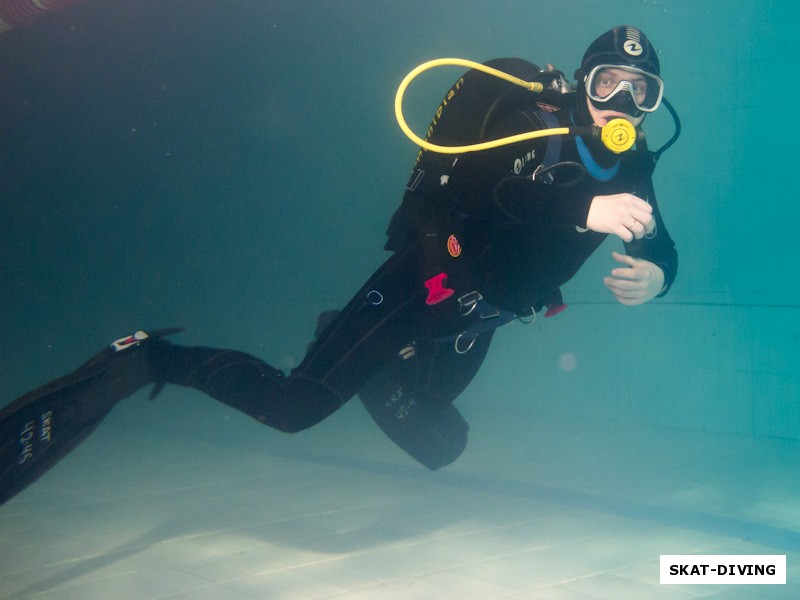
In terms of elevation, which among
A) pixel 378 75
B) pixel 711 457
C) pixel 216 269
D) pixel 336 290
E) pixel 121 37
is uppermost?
pixel 121 37

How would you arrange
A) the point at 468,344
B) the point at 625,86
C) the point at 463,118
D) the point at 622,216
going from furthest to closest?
the point at 468,344 → the point at 463,118 → the point at 625,86 → the point at 622,216

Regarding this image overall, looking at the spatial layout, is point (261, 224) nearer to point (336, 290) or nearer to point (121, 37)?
point (336, 290)

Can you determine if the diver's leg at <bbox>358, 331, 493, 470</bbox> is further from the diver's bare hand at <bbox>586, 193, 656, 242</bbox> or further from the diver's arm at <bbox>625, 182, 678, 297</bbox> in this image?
the diver's bare hand at <bbox>586, 193, 656, 242</bbox>

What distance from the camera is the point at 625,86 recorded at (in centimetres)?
268

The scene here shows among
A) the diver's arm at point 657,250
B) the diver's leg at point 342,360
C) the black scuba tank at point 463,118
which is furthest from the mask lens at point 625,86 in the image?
the diver's leg at point 342,360

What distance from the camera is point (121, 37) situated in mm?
12398

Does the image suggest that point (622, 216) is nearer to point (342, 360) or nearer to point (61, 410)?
point (342, 360)

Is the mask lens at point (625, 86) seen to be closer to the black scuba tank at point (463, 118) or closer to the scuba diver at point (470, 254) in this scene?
the scuba diver at point (470, 254)

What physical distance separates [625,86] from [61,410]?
8.58 ft

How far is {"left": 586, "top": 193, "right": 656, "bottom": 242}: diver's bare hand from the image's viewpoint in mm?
2404

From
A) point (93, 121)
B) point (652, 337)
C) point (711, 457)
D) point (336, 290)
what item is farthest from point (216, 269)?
point (711, 457)

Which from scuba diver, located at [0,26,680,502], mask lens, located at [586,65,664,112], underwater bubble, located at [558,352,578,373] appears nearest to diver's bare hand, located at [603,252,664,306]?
scuba diver, located at [0,26,680,502]

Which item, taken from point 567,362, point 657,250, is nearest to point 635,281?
point 657,250

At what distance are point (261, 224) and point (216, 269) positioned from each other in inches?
51.5
